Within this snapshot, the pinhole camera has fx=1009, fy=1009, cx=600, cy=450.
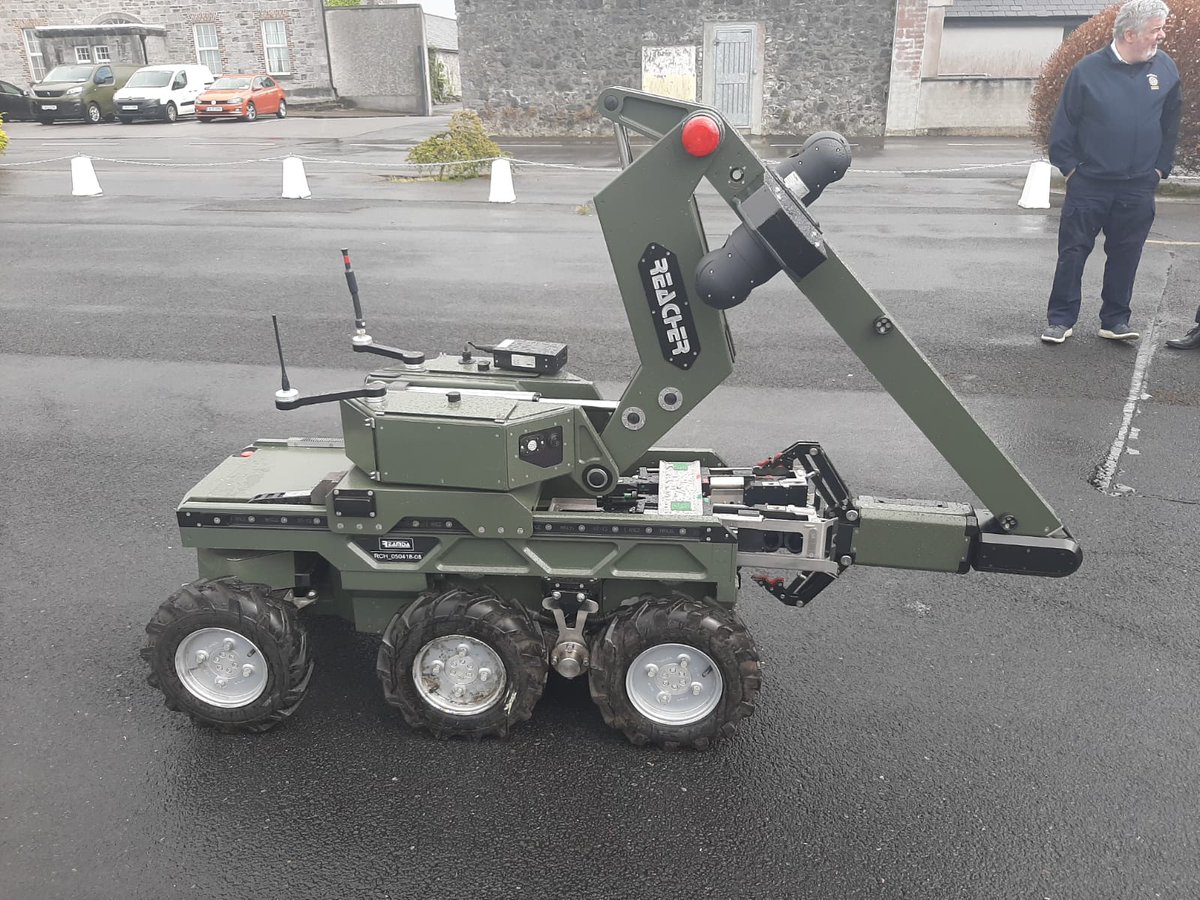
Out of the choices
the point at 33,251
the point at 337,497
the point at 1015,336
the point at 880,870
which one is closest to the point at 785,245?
the point at 337,497

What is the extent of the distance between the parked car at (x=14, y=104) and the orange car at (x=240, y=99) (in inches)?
207

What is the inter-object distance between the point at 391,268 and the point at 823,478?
8.17 metres

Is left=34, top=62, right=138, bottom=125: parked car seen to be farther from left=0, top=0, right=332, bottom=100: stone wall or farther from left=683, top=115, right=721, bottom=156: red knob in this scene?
left=683, top=115, right=721, bottom=156: red knob

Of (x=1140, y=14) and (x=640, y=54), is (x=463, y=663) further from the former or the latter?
(x=640, y=54)

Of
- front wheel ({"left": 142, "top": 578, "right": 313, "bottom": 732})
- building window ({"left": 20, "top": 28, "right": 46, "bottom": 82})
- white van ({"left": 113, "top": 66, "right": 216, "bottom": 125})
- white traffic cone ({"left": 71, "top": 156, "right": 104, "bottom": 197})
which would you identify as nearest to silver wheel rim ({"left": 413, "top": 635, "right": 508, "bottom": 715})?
front wheel ({"left": 142, "top": 578, "right": 313, "bottom": 732})

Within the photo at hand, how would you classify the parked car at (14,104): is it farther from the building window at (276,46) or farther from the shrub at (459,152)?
the shrub at (459,152)

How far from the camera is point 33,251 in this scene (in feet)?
41.2

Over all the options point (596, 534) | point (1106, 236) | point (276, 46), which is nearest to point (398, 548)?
point (596, 534)

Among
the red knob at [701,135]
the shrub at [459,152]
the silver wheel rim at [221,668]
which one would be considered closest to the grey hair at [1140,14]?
the red knob at [701,135]

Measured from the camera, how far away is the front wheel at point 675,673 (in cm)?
364

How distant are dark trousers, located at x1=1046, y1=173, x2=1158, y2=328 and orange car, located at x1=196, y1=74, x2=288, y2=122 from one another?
2858cm

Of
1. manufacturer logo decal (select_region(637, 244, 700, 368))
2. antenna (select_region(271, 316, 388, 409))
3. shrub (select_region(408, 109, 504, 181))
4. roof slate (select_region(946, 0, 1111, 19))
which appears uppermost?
roof slate (select_region(946, 0, 1111, 19))

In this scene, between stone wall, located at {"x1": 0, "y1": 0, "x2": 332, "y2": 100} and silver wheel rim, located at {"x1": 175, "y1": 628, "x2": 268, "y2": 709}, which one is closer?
silver wheel rim, located at {"x1": 175, "y1": 628, "x2": 268, "y2": 709}

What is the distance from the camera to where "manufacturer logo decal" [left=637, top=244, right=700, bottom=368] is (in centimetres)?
366
